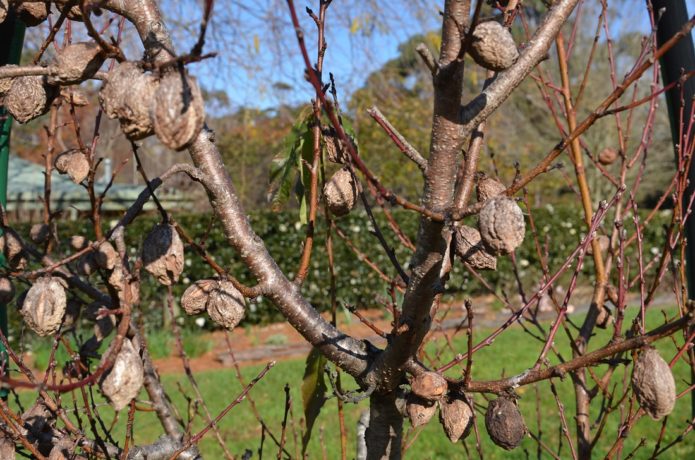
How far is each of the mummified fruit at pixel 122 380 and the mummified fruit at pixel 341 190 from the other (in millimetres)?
528

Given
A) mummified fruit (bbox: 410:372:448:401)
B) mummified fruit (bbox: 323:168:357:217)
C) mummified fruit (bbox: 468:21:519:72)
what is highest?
mummified fruit (bbox: 468:21:519:72)

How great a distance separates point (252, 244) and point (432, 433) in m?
3.80

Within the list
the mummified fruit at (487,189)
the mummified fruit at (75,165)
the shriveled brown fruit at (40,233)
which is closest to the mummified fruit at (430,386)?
the mummified fruit at (487,189)

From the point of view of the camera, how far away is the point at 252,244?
1224mm

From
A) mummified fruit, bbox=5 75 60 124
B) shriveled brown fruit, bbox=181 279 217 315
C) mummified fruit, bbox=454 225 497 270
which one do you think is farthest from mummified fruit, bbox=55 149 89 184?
mummified fruit, bbox=454 225 497 270

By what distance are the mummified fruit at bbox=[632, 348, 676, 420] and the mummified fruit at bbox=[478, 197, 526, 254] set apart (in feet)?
0.97

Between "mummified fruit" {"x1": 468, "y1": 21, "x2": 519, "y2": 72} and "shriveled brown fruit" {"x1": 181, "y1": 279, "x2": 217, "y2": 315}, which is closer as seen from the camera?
"mummified fruit" {"x1": 468, "y1": 21, "x2": 519, "y2": 72}

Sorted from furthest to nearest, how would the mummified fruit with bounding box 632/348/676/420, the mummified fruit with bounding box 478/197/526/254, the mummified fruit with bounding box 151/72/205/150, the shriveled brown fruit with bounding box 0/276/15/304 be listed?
the shriveled brown fruit with bounding box 0/276/15/304, the mummified fruit with bounding box 632/348/676/420, the mummified fruit with bounding box 478/197/526/254, the mummified fruit with bounding box 151/72/205/150

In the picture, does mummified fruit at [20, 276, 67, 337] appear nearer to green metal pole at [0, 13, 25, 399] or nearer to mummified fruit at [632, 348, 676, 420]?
green metal pole at [0, 13, 25, 399]

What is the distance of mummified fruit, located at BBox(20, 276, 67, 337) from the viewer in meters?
1.03

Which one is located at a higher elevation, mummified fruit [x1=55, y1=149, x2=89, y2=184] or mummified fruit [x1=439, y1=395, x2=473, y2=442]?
mummified fruit [x1=55, y1=149, x2=89, y2=184]

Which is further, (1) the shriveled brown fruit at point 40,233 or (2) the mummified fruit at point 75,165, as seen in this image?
(1) the shriveled brown fruit at point 40,233

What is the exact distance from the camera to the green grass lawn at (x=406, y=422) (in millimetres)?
4344

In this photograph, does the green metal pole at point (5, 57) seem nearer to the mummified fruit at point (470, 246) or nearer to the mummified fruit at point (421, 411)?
the mummified fruit at point (421, 411)
